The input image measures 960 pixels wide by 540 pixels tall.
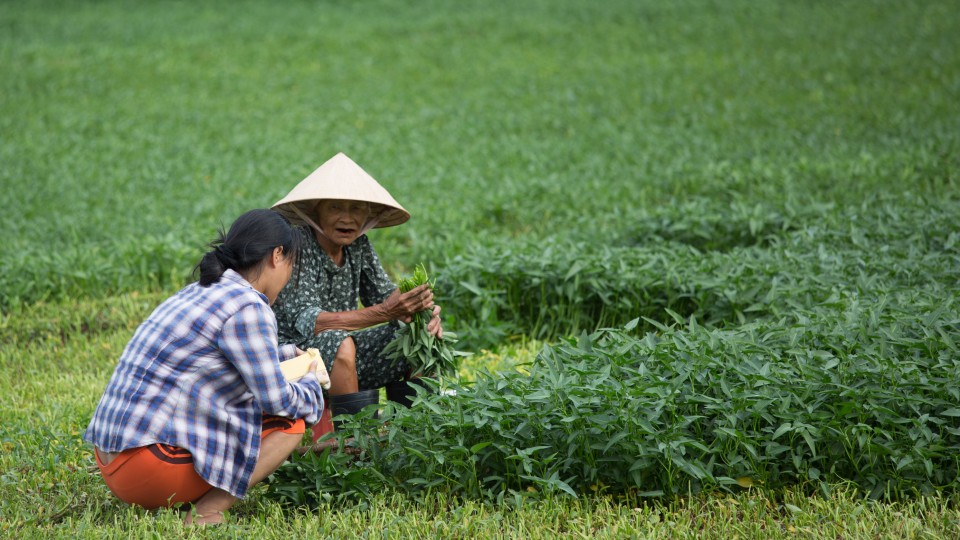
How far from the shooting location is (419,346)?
15.1ft

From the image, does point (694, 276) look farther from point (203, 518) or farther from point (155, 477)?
point (155, 477)

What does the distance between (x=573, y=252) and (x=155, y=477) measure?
3778 millimetres

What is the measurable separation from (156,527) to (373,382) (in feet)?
4.48

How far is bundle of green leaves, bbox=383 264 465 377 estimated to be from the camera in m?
4.58

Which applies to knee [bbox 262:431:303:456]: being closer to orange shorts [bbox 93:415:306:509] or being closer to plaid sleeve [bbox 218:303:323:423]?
orange shorts [bbox 93:415:306:509]

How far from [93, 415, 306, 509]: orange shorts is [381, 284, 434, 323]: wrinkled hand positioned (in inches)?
36.7

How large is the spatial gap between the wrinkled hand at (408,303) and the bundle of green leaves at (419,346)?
61 mm

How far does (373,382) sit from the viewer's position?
4.80 meters

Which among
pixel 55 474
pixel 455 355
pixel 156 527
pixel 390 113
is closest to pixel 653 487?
pixel 455 355

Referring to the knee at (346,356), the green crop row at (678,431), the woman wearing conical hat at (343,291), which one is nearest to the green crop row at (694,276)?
the green crop row at (678,431)

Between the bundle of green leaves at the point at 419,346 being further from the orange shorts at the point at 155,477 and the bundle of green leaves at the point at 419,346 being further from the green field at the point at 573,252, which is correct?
the orange shorts at the point at 155,477

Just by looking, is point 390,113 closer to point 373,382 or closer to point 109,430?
point 373,382

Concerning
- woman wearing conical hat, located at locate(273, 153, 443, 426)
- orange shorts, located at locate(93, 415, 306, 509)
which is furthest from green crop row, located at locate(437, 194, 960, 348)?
orange shorts, located at locate(93, 415, 306, 509)

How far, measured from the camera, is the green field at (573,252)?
13.0 feet
